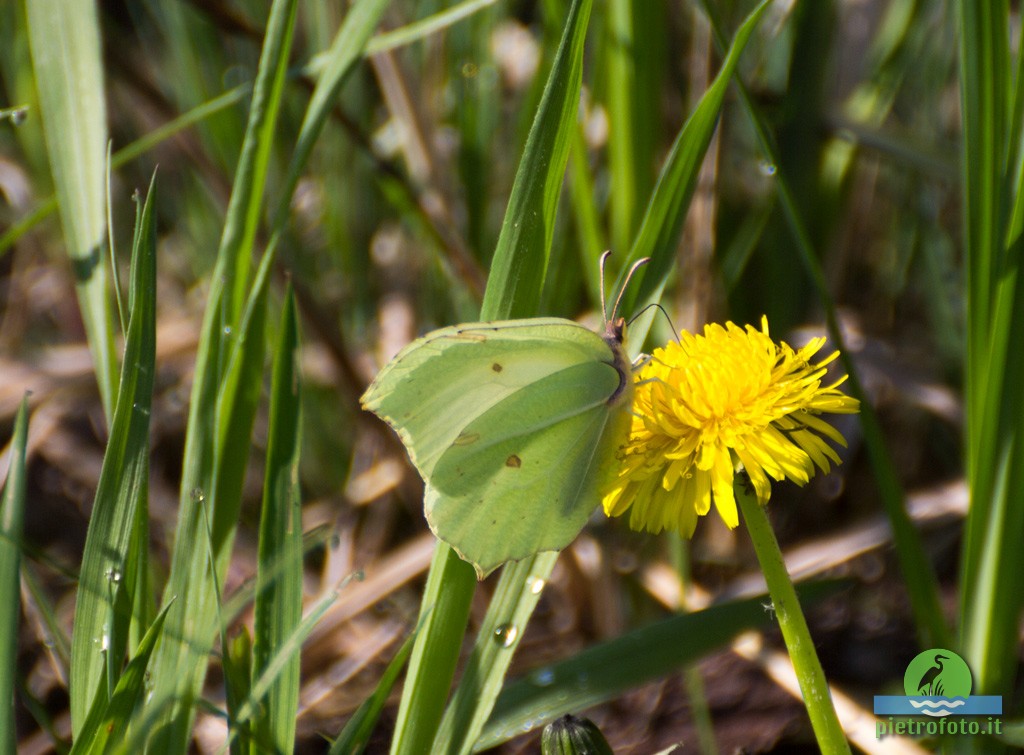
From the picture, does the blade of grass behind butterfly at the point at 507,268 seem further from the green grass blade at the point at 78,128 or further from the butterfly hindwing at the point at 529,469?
the green grass blade at the point at 78,128

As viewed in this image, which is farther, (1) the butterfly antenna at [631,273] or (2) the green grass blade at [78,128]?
(2) the green grass blade at [78,128]

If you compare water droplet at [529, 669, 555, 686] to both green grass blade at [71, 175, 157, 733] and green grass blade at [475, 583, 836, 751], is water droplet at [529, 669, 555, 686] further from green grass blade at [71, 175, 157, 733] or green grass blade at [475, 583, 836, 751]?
green grass blade at [71, 175, 157, 733]

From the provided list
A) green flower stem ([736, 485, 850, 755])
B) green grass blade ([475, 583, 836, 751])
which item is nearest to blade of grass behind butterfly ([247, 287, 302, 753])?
green grass blade ([475, 583, 836, 751])

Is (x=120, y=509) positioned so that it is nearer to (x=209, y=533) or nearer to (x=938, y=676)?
(x=209, y=533)

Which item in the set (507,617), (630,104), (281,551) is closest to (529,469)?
(507,617)

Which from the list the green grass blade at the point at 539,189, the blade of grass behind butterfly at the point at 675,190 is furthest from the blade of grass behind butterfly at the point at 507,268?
the blade of grass behind butterfly at the point at 675,190

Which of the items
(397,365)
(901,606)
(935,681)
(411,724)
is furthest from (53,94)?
(901,606)

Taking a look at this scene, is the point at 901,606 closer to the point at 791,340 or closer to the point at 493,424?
the point at 791,340
